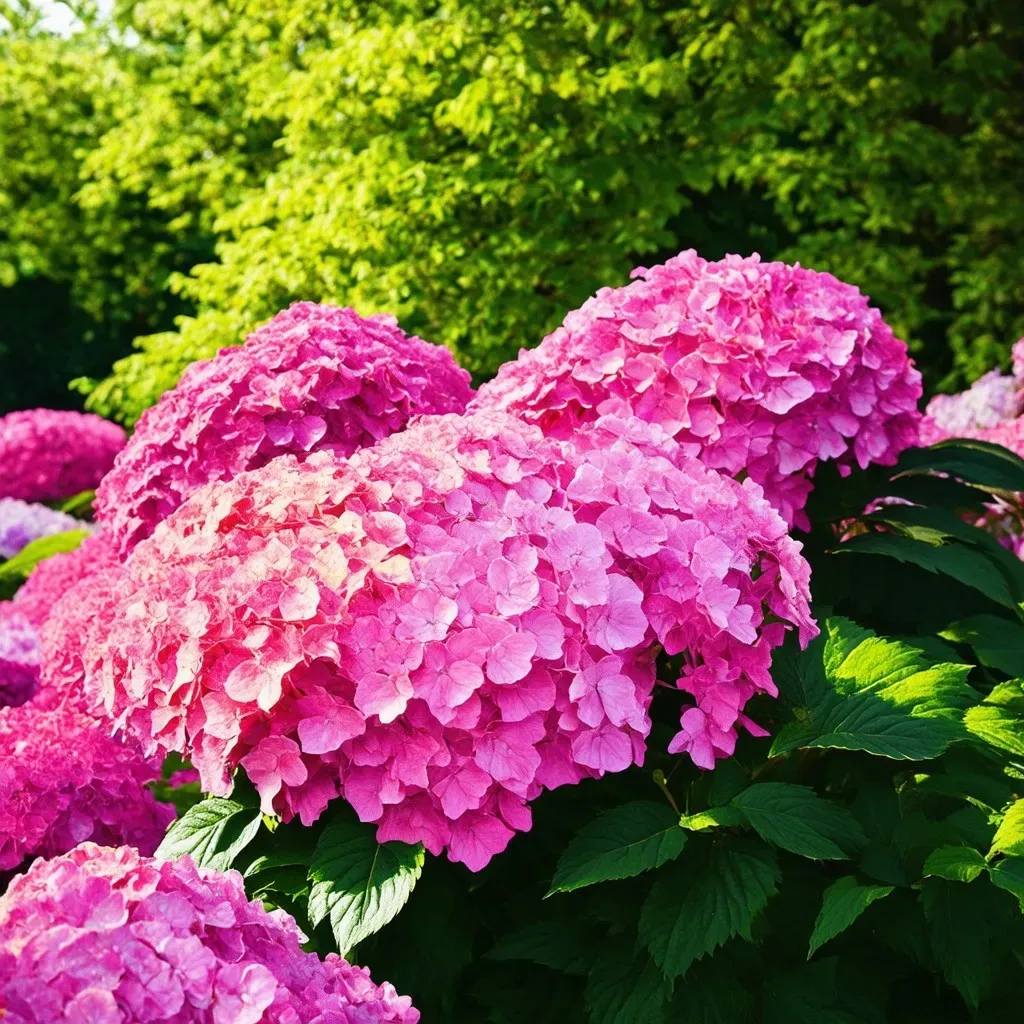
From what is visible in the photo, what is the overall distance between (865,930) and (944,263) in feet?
28.6

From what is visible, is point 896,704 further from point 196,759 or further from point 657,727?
point 196,759

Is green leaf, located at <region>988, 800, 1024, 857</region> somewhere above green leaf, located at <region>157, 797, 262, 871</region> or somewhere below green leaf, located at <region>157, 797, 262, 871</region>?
below

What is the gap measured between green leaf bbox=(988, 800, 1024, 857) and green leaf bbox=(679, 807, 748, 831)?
0.39 meters

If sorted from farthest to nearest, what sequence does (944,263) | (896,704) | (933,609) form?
(944,263) < (933,609) < (896,704)

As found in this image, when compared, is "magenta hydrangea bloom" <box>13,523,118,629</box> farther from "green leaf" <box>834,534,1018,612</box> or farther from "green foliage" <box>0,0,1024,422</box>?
"green foliage" <box>0,0,1024,422</box>

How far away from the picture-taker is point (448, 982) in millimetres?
1988

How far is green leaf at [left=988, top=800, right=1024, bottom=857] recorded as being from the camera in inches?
77.2

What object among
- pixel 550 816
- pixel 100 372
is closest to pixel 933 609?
pixel 550 816

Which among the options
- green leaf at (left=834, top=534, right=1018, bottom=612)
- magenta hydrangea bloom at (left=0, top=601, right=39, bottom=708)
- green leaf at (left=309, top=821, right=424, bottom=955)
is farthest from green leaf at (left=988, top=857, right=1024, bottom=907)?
magenta hydrangea bloom at (left=0, top=601, right=39, bottom=708)

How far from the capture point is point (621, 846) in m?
1.91

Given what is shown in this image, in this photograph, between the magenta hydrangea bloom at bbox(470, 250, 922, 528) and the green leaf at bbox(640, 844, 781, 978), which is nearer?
the green leaf at bbox(640, 844, 781, 978)

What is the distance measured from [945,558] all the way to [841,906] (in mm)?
1168

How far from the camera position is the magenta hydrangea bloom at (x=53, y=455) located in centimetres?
691

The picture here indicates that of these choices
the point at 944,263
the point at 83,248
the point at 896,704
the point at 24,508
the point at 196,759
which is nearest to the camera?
the point at 196,759
